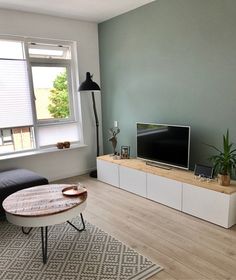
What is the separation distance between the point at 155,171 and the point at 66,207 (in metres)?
1.51

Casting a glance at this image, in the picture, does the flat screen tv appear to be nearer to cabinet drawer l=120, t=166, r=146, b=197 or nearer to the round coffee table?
cabinet drawer l=120, t=166, r=146, b=197

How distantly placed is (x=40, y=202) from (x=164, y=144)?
1825 mm

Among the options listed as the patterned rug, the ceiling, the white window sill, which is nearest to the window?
the white window sill

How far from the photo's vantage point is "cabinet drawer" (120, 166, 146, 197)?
3.51 metres

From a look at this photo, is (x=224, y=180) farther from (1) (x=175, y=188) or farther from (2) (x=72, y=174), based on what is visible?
(2) (x=72, y=174)

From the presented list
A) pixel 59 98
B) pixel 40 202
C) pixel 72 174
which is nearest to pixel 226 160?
pixel 40 202

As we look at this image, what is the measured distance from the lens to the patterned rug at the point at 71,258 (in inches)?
79.1

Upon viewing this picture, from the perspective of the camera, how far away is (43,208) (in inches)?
87.2

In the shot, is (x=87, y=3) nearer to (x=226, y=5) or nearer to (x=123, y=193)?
(x=226, y=5)

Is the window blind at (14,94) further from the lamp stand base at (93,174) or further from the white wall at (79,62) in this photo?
the lamp stand base at (93,174)

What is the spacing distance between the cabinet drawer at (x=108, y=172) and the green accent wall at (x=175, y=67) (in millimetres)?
540

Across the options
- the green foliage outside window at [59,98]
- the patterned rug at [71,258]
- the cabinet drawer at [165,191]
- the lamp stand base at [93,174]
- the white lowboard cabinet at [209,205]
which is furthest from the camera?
the lamp stand base at [93,174]

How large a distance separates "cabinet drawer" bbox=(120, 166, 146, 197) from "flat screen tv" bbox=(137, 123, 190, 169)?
0.31m

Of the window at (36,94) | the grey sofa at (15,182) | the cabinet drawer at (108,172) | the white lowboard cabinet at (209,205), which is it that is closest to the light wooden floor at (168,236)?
the white lowboard cabinet at (209,205)
